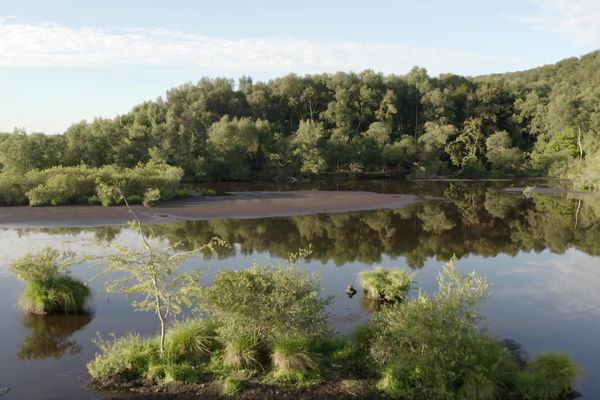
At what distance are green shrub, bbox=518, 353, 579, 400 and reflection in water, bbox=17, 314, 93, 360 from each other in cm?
1338

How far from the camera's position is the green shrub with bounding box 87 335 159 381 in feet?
46.5

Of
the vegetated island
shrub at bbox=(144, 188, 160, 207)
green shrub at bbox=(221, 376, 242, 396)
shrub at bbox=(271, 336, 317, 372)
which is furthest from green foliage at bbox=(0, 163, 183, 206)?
green shrub at bbox=(221, 376, 242, 396)

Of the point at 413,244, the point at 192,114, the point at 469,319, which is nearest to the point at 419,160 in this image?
the point at 192,114

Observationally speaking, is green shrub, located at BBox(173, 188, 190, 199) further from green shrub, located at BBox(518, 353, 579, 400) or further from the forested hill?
green shrub, located at BBox(518, 353, 579, 400)

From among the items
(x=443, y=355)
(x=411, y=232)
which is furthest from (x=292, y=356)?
(x=411, y=232)

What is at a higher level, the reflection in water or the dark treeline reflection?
the reflection in water

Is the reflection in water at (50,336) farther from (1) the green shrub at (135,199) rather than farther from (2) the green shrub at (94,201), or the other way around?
(1) the green shrub at (135,199)

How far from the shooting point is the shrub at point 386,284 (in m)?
21.2

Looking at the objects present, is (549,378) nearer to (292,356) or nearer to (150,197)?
(292,356)

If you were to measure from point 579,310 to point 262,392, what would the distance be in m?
14.2

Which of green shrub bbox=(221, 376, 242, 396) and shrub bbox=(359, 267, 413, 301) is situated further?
shrub bbox=(359, 267, 413, 301)

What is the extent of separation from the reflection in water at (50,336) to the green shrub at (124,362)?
2526 millimetres

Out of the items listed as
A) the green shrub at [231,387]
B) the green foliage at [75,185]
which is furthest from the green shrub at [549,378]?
the green foliage at [75,185]

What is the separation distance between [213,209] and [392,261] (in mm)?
23818
